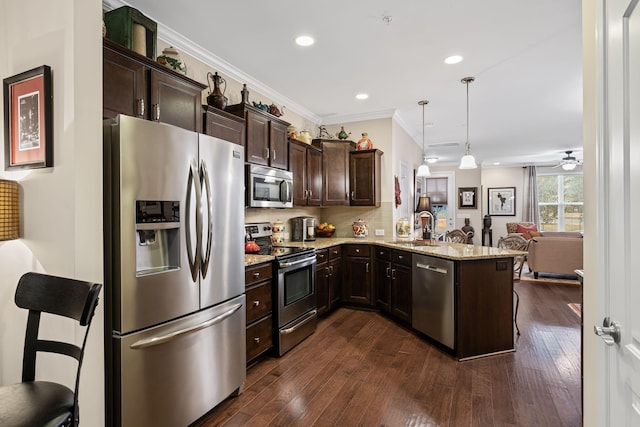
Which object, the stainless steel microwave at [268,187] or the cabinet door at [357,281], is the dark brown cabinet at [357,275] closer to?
the cabinet door at [357,281]

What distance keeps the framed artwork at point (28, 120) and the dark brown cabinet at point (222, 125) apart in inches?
45.2

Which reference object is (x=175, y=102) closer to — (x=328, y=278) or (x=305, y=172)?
(x=305, y=172)

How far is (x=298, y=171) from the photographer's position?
4246 millimetres

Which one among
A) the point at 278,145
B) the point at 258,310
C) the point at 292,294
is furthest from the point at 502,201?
the point at 258,310

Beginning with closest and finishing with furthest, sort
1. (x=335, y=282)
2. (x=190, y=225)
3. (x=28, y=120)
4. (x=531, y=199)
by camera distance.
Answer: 1. (x=28, y=120)
2. (x=190, y=225)
3. (x=335, y=282)
4. (x=531, y=199)

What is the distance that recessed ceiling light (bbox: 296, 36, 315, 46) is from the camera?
288 cm

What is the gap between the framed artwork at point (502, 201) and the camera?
10.3m

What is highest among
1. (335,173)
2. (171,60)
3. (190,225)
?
(171,60)

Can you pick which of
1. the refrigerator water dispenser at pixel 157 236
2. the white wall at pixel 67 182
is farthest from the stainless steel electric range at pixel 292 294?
the white wall at pixel 67 182

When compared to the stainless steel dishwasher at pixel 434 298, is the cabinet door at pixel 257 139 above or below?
above

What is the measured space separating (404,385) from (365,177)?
2.98m

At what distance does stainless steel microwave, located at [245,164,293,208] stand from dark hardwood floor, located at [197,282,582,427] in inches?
58.1

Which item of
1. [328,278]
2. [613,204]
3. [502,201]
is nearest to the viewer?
[613,204]

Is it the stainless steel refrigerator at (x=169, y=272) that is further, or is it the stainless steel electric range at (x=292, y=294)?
the stainless steel electric range at (x=292, y=294)
